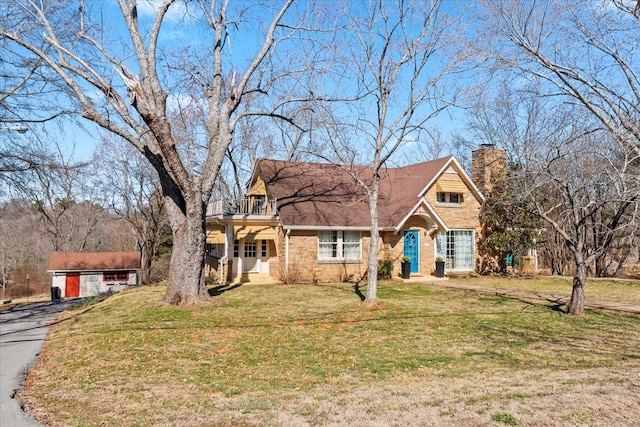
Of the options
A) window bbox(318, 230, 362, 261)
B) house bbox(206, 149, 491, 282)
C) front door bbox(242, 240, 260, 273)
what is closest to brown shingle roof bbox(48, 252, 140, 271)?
house bbox(206, 149, 491, 282)

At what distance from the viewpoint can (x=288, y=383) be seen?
23.7 ft

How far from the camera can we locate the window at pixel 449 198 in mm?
25141

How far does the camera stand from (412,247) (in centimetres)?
2428

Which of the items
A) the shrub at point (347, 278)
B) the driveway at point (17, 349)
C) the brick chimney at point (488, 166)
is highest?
the brick chimney at point (488, 166)

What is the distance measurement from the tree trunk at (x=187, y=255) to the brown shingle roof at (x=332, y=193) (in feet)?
22.1

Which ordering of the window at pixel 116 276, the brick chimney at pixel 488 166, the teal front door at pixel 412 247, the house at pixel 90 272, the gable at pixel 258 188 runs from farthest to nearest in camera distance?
the window at pixel 116 276 < the house at pixel 90 272 < the brick chimney at pixel 488 166 < the gable at pixel 258 188 < the teal front door at pixel 412 247

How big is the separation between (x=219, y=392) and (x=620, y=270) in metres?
29.3

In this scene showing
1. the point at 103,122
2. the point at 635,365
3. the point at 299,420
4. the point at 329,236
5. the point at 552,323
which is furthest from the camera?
the point at 329,236

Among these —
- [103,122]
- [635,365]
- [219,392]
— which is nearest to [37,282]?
[103,122]

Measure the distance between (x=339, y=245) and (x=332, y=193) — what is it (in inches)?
133

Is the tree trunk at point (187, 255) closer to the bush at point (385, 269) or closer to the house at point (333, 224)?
the house at point (333, 224)

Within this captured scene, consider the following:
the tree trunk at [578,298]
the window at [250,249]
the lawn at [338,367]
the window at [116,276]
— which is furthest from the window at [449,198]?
the window at [116,276]

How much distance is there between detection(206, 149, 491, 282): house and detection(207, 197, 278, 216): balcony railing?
0.05m

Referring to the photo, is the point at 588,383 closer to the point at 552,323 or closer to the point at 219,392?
the point at 219,392
